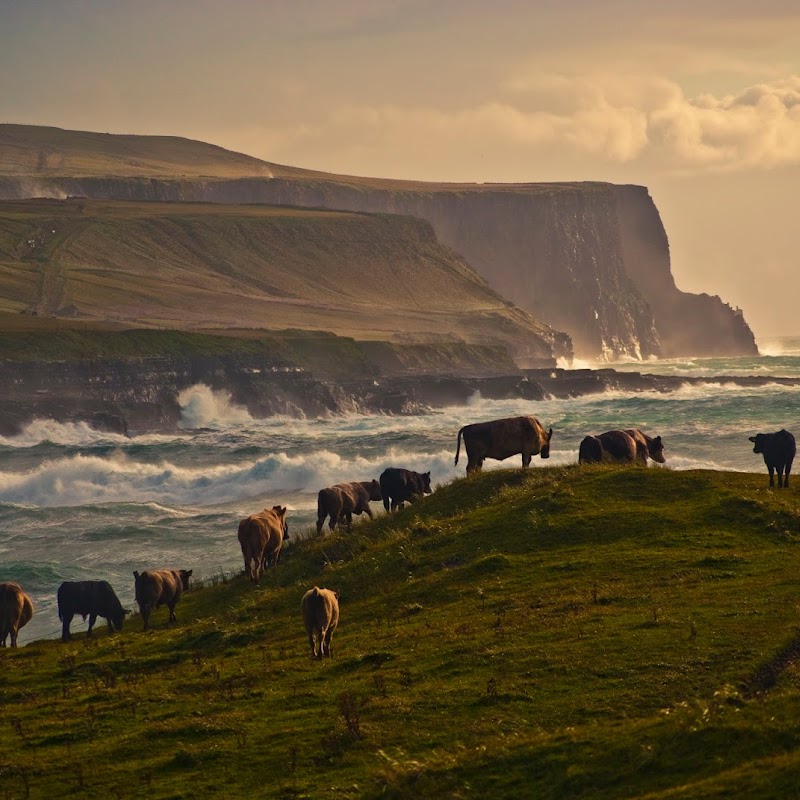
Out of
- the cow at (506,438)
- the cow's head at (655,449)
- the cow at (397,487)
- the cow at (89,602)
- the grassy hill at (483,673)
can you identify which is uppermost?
the cow at (506,438)

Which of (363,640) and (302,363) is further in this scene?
(302,363)

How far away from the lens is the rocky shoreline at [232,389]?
380 ft

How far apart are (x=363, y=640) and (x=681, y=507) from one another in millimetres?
8588

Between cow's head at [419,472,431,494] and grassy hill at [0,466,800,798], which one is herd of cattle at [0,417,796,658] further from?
grassy hill at [0,466,800,798]

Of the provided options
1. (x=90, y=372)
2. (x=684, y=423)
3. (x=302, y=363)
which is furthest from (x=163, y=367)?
(x=684, y=423)

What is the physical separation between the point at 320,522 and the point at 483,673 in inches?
658

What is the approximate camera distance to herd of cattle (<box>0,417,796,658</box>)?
2842 centimetres

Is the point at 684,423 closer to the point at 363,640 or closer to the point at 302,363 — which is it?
the point at 302,363

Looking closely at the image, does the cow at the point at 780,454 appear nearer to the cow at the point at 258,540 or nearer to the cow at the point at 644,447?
the cow at the point at 644,447

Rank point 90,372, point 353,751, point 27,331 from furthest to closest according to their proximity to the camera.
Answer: point 27,331 < point 90,372 < point 353,751

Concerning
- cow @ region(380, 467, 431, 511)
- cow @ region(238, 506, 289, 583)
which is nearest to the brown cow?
cow @ region(380, 467, 431, 511)

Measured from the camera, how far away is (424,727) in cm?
1611

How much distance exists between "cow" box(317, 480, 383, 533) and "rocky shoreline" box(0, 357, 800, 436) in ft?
249

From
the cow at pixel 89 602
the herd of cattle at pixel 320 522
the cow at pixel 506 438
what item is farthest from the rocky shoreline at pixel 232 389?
the cow at pixel 89 602
